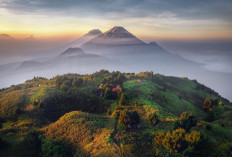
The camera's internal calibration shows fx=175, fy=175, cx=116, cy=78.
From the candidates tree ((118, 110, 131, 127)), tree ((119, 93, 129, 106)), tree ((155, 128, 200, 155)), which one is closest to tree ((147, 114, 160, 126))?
tree ((118, 110, 131, 127))

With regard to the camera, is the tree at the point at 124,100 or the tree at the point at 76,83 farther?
the tree at the point at 76,83

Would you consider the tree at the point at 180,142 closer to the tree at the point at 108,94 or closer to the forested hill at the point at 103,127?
the forested hill at the point at 103,127

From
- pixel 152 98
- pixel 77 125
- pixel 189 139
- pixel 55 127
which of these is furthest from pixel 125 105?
pixel 189 139

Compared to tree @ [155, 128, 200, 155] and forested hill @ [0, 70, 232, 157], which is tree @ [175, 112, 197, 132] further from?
tree @ [155, 128, 200, 155]

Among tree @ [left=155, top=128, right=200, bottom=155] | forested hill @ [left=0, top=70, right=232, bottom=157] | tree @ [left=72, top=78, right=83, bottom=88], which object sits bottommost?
forested hill @ [left=0, top=70, right=232, bottom=157]

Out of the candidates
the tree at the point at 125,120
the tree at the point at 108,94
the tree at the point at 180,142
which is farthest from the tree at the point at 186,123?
the tree at the point at 108,94

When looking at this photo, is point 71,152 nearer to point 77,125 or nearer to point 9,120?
point 77,125

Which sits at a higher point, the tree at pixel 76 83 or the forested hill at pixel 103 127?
the tree at pixel 76 83

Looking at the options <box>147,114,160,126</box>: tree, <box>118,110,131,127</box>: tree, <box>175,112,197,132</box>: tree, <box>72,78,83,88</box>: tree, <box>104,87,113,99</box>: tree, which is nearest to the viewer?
<box>175,112,197,132</box>: tree

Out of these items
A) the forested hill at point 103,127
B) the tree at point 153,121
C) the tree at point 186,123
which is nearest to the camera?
the forested hill at point 103,127
